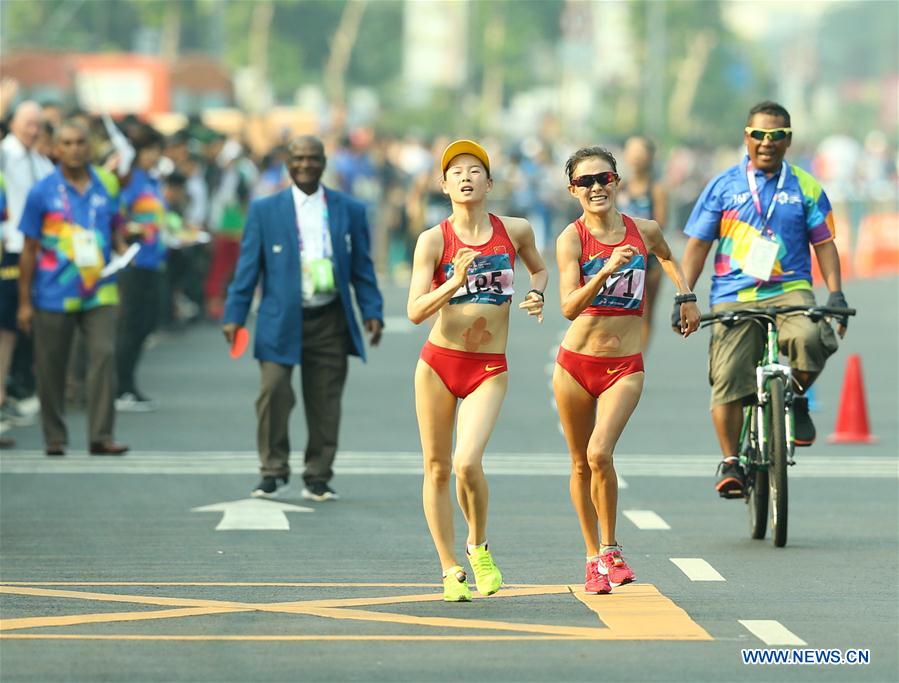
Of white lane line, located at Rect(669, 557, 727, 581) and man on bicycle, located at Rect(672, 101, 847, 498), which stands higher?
man on bicycle, located at Rect(672, 101, 847, 498)

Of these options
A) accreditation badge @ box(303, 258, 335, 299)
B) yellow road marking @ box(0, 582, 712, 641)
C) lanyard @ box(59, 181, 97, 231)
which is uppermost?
lanyard @ box(59, 181, 97, 231)

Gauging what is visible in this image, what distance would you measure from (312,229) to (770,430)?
317cm

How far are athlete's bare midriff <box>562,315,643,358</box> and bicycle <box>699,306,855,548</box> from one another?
4.13 feet

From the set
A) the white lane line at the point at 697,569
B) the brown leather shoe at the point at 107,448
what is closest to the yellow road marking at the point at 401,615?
the white lane line at the point at 697,569

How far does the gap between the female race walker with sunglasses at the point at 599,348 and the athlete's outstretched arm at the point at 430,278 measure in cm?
52

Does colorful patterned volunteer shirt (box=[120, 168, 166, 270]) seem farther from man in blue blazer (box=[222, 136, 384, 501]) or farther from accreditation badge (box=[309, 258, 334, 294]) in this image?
accreditation badge (box=[309, 258, 334, 294])

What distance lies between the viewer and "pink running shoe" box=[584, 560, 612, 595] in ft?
32.9

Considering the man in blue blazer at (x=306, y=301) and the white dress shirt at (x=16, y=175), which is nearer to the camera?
the man in blue blazer at (x=306, y=301)

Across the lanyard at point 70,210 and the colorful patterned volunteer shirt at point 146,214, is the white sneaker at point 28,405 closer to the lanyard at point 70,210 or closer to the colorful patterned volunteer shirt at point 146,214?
the colorful patterned volunteer shirt at point 146,214

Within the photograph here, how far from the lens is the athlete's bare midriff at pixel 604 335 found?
1027 centimetres

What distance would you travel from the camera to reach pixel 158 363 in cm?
2267

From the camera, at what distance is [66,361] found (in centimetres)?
1549

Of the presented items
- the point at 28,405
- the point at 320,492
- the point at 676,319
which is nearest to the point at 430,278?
the point at 676,319

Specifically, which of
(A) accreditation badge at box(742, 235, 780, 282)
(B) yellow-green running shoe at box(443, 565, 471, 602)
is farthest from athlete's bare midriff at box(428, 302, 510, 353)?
(A) accreditation badge at box(742, 235, 780, 282)
